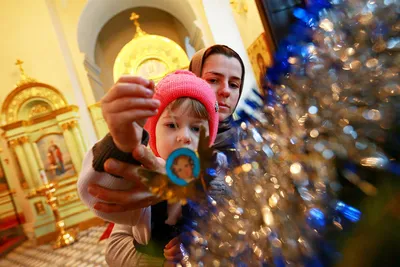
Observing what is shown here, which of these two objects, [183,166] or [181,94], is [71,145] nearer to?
[181,94]

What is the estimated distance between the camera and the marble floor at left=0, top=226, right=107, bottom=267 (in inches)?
104

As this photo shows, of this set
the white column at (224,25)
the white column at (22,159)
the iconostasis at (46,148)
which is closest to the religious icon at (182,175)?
the white column at (224,25)

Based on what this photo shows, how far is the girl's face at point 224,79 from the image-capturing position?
600mm

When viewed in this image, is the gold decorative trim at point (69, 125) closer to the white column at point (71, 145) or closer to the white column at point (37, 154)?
the white column at point (71, 145)

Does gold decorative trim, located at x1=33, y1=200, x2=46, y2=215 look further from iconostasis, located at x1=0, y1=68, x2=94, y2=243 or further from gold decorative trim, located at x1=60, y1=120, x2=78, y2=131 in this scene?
gold decorative trim, located at x1=60, y1=120, x2=78, y2=131

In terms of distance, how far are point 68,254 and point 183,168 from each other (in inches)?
128

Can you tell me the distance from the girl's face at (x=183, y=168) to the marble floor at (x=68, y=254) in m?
2.48

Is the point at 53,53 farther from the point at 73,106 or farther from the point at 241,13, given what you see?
the point at 241,13

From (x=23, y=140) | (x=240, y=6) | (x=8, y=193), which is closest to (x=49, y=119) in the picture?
(x=23, y=140)

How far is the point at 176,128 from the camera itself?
12.8 inches

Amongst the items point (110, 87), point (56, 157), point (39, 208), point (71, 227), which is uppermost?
point (110, 87)

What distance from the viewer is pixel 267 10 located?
1065 mm

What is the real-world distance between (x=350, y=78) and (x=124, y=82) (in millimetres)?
169

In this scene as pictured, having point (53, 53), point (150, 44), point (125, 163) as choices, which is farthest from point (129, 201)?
point (150, 44)
